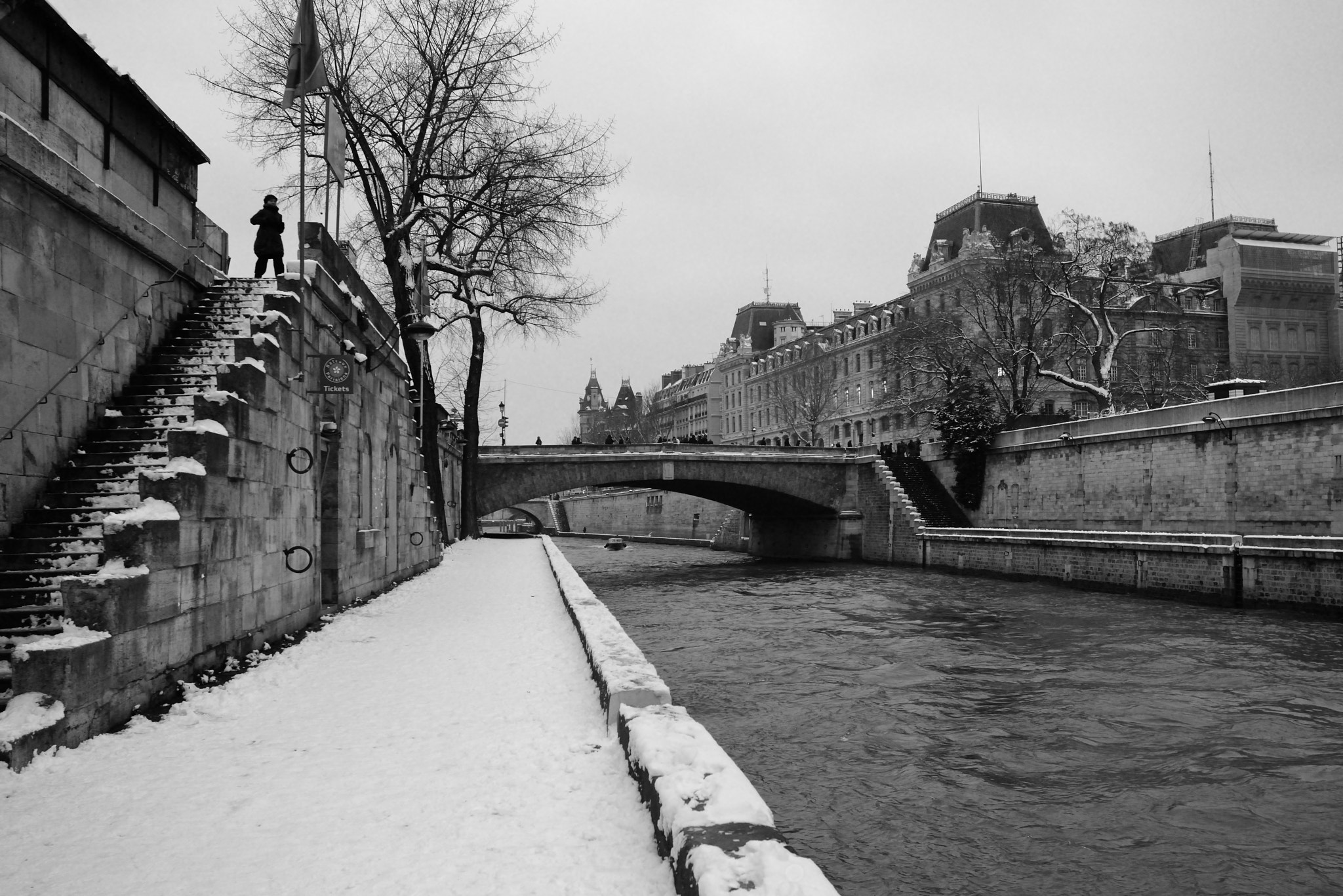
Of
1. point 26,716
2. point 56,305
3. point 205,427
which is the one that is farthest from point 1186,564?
point 26,716

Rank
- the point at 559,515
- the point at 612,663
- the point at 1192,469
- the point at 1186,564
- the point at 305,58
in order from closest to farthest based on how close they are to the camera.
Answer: the point at 612,663 → the point at 305,58 → the point at 1186,564 → the point at 1192,469 → the point at 559,515

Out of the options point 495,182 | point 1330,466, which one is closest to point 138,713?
point 495,182

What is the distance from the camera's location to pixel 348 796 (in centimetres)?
568

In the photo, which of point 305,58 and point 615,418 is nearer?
point 305,58

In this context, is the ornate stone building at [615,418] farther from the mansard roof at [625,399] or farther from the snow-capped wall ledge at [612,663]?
the snow-capped wall ledge at [612,663]

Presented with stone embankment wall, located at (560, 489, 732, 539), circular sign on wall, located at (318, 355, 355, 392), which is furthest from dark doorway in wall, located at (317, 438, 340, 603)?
stone embankment wall, located at (560, 489, 732, 539)

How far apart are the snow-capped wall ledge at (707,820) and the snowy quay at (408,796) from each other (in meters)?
0.01

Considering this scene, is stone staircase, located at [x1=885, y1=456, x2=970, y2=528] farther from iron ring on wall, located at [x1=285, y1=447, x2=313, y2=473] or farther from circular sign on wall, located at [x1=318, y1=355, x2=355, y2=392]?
iron ring on wall, located at [x1=285, y1=447, x2=313, y2=473]

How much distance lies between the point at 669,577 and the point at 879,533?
35.8 feet

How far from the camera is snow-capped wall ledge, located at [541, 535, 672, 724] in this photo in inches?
276

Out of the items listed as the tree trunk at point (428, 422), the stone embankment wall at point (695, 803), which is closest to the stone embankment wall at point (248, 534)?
the stone embankment wall at point (695, 803)

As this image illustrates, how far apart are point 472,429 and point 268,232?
67.7 feet

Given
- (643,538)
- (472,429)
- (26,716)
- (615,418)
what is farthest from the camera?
(615,418)

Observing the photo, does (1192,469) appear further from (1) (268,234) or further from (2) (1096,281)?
(1) (268,234)
